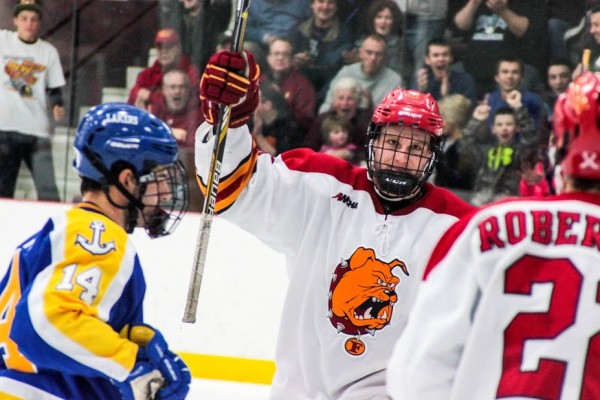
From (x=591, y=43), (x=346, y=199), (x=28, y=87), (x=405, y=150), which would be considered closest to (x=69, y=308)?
(x=346, y=199)

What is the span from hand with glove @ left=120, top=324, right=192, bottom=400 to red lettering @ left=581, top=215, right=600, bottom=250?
3.18 ft

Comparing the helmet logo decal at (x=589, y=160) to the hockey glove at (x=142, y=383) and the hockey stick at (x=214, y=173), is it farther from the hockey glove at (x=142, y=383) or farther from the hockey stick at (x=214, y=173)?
the hockey stick at (x=214, y=173)

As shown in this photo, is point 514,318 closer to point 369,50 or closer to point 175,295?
point 175,295

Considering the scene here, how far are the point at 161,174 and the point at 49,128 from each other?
3235 millimetres

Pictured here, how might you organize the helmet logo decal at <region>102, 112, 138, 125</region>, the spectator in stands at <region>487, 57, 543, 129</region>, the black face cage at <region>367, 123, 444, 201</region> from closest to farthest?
the helmet logo decal at <region>102, 112, 138, 125</region> → the black face cage at <region>367, 123, 444, 201</region> → the spectator in stands at <region>487, 57, 543, 129</region>

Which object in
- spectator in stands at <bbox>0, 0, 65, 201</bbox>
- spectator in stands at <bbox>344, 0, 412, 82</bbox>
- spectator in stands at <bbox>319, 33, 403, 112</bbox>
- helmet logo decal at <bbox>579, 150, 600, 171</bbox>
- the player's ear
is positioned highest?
helmet logo decal at <bbox>579, 150, 600, 171</bbox>

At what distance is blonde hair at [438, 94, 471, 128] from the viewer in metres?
5.21

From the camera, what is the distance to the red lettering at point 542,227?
5.66 feet

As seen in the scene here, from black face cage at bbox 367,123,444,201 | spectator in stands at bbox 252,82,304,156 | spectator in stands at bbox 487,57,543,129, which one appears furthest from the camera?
spectator in stands at bbox 252,82,304,156

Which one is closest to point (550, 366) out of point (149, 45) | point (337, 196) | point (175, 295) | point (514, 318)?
point (514, 318)

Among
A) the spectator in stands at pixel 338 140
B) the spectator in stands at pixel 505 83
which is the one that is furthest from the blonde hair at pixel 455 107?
the spectator in stands at pixel 338 140

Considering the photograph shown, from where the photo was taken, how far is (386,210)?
285 cm

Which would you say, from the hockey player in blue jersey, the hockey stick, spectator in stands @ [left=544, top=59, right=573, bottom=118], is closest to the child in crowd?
spectator in stands @ [left=544, top=59, right=573, bottom=118]

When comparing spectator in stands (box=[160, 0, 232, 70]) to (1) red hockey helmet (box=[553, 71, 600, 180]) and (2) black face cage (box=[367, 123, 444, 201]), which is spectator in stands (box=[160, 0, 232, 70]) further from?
(1) red hockey helmet (box=[553, 71, 600, 180])
